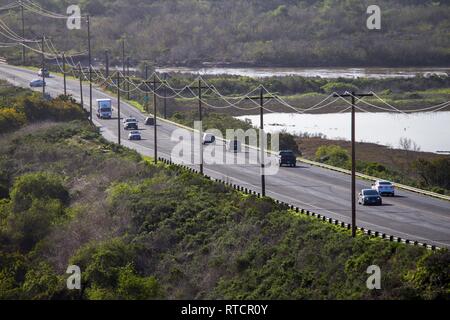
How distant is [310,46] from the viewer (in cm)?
19475

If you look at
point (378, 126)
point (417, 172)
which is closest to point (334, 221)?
point (417, 172)

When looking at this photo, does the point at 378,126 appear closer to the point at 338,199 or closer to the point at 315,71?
the point at 338,199

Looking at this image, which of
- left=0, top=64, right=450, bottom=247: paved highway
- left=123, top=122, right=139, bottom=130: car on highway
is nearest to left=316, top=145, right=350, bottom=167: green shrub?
left=0, top=64, right=450, bottom=247: paved highway

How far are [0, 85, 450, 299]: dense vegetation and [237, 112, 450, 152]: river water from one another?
33.7m

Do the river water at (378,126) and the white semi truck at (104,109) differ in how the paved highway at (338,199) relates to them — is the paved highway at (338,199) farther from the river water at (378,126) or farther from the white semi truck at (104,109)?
the river water at (378,126)

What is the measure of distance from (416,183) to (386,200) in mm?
9019

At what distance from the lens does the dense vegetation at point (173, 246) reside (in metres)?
37.0

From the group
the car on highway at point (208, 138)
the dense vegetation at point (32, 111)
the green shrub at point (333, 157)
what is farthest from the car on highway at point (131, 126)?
the green shrub at point (333, 157)

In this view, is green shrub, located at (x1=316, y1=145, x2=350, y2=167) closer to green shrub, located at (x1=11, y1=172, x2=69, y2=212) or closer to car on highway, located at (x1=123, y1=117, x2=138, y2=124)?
green shrub, located at (x1=11, y1=172, x2=69, y2=212)

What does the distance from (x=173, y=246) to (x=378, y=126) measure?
59.1 metres

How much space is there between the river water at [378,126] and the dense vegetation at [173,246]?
110 ft

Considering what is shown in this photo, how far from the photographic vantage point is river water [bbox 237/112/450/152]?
9175 centimetres

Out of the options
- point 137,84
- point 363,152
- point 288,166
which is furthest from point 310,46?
point 288,166

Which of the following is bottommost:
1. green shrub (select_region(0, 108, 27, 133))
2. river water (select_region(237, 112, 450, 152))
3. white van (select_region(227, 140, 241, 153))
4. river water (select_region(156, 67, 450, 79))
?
river water (select_region(237, 112, 450, 152))
